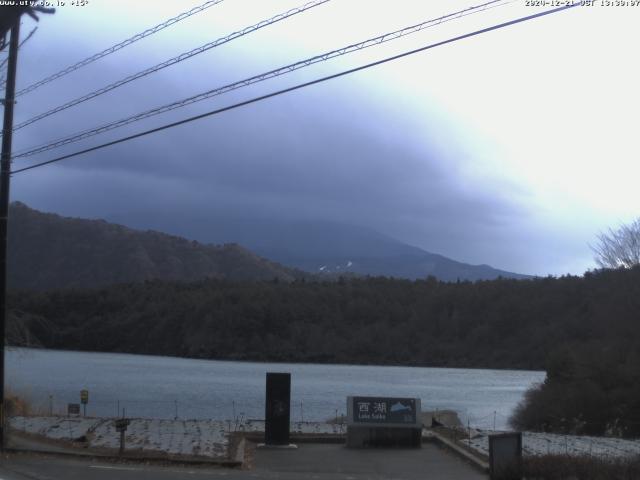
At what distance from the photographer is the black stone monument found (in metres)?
21.2

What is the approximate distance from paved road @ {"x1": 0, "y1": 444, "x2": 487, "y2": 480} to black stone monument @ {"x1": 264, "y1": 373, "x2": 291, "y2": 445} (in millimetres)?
610

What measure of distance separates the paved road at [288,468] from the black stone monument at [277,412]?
610 millimetres

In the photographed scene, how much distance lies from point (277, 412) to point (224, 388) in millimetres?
43685

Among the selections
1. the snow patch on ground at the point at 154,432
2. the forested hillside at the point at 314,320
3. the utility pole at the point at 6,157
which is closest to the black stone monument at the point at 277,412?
the snow patch on ground at the point at 154,432

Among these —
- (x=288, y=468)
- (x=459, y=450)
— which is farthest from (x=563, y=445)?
(x=288, y=468)

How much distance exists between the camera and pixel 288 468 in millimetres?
18531

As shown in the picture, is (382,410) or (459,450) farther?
(382,410)

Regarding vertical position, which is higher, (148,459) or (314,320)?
(314,320)

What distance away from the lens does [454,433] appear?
80.1ft

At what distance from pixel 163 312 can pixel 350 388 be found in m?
63.6

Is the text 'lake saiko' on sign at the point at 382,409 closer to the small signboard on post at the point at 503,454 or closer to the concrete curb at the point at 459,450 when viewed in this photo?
the concrete curb at the point at 459,450

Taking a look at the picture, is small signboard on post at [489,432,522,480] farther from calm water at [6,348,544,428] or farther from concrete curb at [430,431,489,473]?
calm water at [6,348,544,428]

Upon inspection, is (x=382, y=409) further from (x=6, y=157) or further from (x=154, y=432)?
(x=6, y=157)

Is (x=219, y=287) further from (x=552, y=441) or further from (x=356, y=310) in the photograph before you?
(x=552, y=441)
